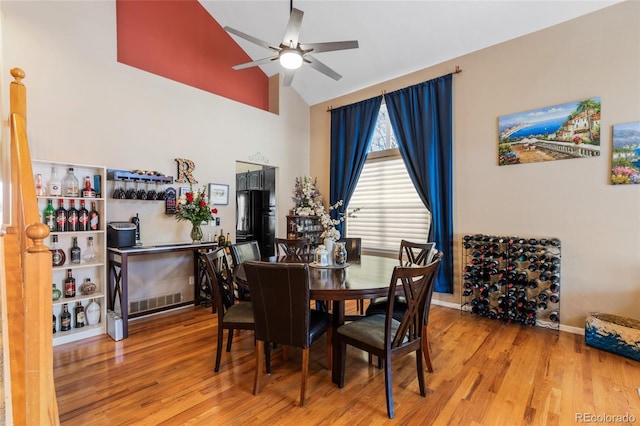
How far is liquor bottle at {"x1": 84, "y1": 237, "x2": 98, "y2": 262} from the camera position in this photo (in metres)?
3.26

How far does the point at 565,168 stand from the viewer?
336cm

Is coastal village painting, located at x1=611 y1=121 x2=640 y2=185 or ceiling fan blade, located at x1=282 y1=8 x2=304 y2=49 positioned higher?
ceiling fan blade, located at x1=282 y1=8 x2=304 y2=49

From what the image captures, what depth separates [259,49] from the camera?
490 centimetres

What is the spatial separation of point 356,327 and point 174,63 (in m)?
4.22

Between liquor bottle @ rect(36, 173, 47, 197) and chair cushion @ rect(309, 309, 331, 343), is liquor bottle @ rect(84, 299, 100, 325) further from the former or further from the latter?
chair cushion @ rect(309, 309, 331, 343)

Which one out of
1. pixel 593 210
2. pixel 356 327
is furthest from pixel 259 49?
pixel 593 210

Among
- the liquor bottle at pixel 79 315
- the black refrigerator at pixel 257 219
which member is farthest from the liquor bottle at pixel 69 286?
the black refrigerator at pixel 257 219

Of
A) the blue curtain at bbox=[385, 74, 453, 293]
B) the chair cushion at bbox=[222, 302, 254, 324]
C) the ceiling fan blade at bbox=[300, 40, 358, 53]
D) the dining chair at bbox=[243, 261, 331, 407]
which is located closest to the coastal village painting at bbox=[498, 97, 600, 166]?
the blue curtain at bbox=[385, 74, 453, 293]

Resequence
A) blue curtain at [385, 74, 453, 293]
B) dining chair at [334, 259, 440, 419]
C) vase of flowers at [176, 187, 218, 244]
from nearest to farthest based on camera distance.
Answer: dining chair at [334, 259, 440, 419] → vase of flowers at [176, 187, 218, 244] → blue curtain at [385, 74, 453, 293]

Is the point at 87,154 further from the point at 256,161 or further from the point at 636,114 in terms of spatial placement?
the point at 636,114

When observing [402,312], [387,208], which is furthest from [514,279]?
[387,208]

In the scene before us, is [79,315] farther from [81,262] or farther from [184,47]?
[184,47]

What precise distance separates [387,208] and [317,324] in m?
3.00

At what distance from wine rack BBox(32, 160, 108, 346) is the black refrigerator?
8.47 ft
